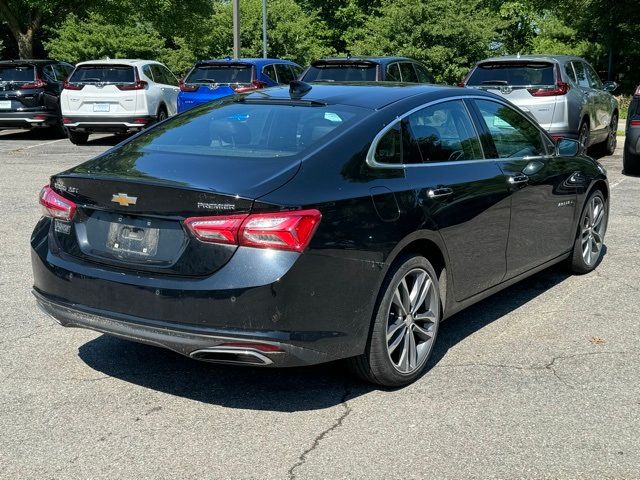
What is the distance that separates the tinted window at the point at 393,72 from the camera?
14.6 m

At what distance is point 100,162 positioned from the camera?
14.9 ft

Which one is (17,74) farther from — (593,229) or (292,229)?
(292,229)

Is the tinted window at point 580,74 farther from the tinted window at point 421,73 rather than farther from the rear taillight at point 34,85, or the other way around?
the rear taillight at point 34,85

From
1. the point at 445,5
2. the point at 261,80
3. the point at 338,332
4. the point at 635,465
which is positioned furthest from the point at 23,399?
the point at 445,5

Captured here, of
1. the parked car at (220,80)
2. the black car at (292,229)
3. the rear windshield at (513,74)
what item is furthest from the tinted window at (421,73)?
the black car at (292,229)

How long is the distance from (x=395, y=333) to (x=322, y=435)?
788 mm

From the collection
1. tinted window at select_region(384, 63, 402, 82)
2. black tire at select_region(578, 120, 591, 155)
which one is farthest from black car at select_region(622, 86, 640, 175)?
tinted window at select_region(384, 63, 402, 82)

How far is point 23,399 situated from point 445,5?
29.9m

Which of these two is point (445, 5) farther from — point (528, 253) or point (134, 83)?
point (528, 253)

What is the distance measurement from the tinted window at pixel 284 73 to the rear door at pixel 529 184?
1190cm

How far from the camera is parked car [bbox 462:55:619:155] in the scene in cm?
1276

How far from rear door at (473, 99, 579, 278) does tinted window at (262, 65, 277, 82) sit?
1123 centimetres

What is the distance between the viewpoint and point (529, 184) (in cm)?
562

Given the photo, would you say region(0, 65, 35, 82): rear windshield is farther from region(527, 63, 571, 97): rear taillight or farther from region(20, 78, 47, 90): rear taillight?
region(527, 63, 571, 97): rear taillight
